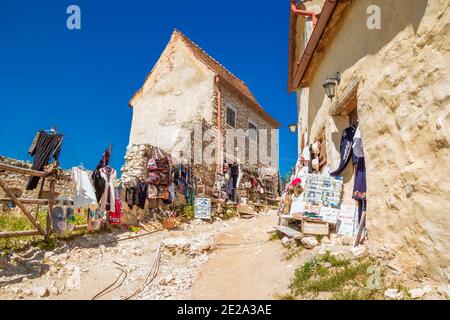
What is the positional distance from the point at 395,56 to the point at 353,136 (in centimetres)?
187

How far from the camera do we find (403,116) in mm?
4031

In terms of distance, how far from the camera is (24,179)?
12.4 m

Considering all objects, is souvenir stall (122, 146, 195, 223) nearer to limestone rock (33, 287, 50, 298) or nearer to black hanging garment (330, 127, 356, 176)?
limestone rock (33, 287, 50, 298)

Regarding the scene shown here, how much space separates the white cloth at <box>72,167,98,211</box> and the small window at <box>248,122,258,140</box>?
11.5 metres

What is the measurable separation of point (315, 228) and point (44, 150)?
5609mm

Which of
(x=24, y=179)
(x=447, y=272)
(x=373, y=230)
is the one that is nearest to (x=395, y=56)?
(x=373, y=230)

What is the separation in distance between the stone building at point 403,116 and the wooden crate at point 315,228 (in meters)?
0.71

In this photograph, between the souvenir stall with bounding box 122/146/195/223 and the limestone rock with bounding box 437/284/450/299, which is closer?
the limestone rock with bounding box 437/284/450/299

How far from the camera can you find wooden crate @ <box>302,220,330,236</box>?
5.71m

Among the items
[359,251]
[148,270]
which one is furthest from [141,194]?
[359,251]

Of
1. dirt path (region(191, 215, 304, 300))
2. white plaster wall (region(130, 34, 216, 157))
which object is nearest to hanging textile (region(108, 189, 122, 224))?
dirt path (region(191, 215, 304, 300))

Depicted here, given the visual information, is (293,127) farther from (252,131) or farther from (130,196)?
(130,196)

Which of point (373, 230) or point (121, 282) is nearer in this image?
point (373, 230)
